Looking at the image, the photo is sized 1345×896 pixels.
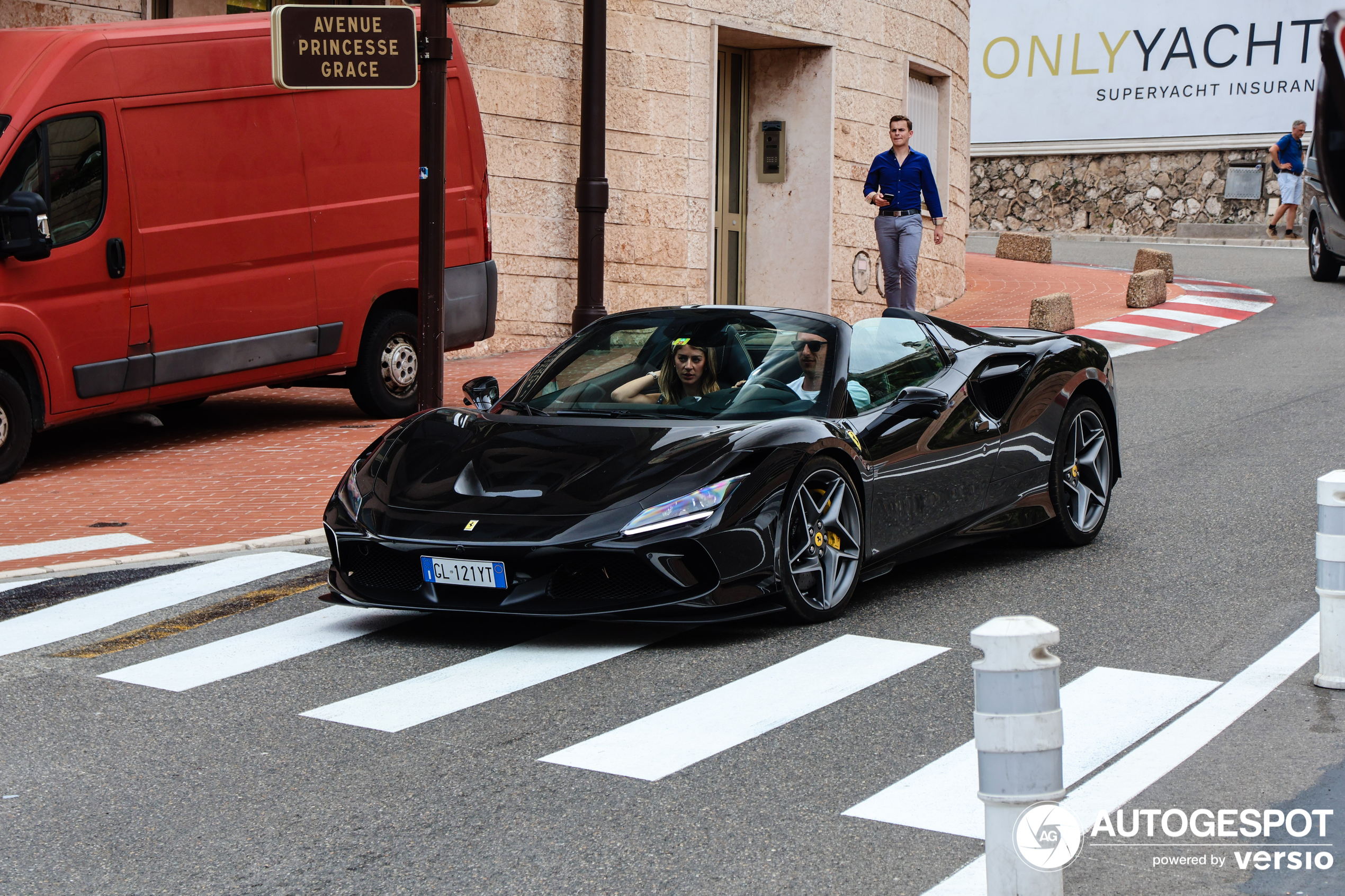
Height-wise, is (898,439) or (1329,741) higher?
(898,439)

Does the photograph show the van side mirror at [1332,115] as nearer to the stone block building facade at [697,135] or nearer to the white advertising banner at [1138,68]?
the stone block building facade at [697,135]

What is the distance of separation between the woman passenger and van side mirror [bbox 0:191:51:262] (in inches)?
180

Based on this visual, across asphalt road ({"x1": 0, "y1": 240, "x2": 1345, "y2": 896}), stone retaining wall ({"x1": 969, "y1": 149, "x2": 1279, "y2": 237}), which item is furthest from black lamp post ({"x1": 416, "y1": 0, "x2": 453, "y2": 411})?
stone retaining wall ({"x1": 969, "y1": 149, "x2": 1279, "y2": 237})

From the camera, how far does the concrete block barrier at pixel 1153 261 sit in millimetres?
21547

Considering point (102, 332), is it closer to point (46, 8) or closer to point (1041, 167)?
point (46, 8)

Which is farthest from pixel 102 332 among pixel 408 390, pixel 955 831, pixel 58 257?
pixel 955 831

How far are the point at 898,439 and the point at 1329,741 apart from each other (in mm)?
2375

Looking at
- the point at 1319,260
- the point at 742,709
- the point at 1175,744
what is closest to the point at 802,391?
the point at 742,709

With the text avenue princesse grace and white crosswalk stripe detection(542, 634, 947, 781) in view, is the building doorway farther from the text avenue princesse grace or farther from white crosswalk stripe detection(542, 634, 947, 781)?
white crosswalk stripe detection(542, 634, 947, 781)

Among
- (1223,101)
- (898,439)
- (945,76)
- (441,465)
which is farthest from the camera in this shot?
(1223,101)

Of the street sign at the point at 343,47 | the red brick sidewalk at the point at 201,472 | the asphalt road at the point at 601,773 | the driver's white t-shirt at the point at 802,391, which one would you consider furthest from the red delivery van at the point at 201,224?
the driver's white t-shirt at the point at 802,391

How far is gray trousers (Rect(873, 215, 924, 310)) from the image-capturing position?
15.3 m

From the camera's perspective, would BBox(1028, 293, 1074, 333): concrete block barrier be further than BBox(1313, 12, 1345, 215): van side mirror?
Yes

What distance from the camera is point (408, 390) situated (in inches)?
488
